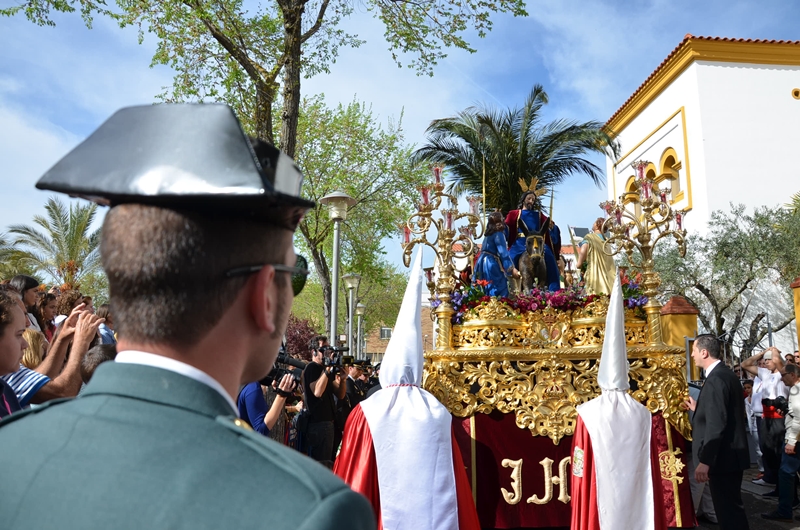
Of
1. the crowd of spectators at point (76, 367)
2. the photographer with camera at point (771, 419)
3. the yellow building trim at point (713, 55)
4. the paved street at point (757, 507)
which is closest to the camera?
the crowd of spectators at point (76, 367)

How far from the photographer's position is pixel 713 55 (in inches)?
945

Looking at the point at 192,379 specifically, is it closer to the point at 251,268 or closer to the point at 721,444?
the point at 251,268

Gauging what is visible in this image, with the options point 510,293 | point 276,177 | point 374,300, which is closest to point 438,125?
point 510,293

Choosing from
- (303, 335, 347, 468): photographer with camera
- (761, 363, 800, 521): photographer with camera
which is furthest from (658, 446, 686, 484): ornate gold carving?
(303, 335, 347, 468): photographer with camera

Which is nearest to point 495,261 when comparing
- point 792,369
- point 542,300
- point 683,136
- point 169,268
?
point 542,300

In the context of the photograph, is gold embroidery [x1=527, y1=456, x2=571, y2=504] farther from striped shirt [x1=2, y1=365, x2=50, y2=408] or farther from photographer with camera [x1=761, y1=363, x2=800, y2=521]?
striped shirt [x1=2, y1=365, x2=50, y2=408]

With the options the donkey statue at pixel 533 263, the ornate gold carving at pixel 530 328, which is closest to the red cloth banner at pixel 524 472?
the ornate gold carving at pixel 530 328

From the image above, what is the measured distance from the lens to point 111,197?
115 centimetres

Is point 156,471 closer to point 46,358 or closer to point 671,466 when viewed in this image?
point 46,358

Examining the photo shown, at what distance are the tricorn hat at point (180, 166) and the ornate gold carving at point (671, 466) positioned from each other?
23.6 ft

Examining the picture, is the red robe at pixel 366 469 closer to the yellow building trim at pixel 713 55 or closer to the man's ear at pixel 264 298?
the man's ear at pixel 264 298

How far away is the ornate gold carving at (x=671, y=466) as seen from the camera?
23.8ft

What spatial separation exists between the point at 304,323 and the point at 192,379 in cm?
3401

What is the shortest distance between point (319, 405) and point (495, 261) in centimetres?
291
